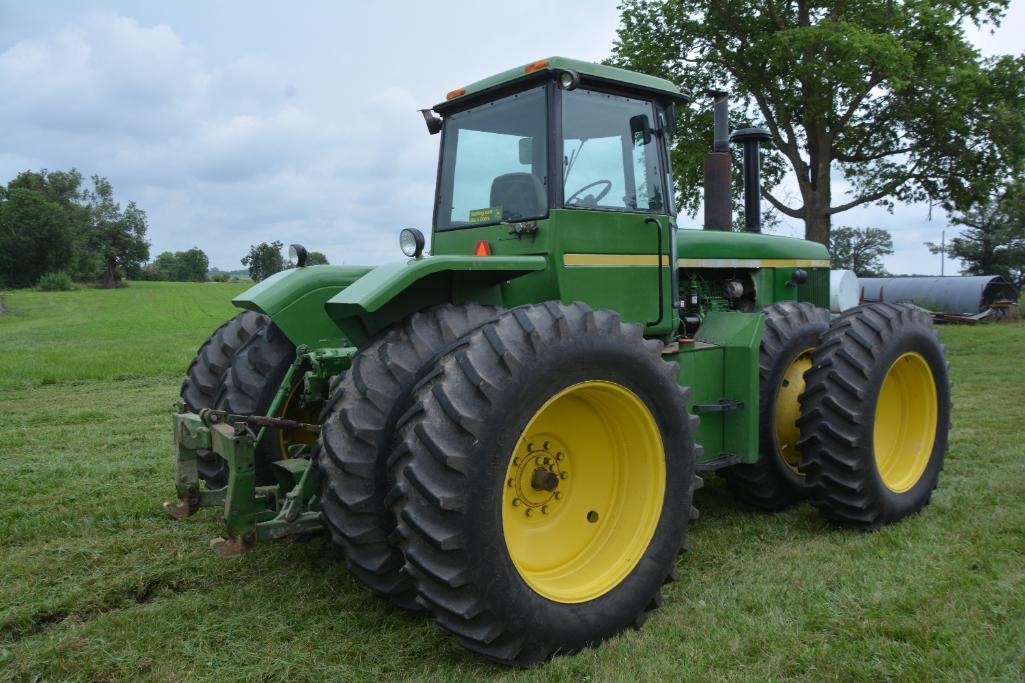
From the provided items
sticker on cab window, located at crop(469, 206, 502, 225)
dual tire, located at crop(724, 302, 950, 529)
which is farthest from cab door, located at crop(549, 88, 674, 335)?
dual tire, located at crop(724, 302, 950, 529)

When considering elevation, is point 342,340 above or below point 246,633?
above

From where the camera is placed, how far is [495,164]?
4383 mm

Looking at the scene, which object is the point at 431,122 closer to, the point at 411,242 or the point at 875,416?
the point at 411,242

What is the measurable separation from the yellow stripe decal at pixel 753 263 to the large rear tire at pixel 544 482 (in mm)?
1695

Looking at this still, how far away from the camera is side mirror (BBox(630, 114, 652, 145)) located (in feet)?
14.3

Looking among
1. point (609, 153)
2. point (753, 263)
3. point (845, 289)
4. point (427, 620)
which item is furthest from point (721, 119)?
point (845, 289)

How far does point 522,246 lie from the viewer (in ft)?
13.3

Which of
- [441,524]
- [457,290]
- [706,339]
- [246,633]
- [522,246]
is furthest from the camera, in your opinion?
[706,339]

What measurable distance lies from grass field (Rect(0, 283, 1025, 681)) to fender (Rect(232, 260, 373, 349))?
116cm

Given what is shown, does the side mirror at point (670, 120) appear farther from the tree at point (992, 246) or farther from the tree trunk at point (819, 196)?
the tree at point (992, 246)

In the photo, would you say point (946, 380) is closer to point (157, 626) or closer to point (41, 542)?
point (157, 626)

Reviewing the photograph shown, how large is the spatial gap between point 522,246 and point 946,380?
10.1 ft

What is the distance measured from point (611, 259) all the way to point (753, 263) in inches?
75.5

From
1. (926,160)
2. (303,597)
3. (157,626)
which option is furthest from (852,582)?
(926,160)
